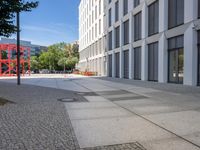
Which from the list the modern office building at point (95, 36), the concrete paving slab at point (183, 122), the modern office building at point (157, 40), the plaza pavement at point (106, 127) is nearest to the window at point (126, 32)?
the modern office building at point (157, 40)

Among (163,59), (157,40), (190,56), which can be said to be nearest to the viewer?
(190,56)

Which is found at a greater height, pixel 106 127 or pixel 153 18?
pixel 153 18

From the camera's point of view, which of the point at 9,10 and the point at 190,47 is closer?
the point at 9,10

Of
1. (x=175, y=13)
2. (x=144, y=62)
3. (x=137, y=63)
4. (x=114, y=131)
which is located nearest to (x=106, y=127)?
(x=114, y=131)

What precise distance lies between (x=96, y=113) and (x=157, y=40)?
16.8 m

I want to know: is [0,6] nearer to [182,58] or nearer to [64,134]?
[64,134]

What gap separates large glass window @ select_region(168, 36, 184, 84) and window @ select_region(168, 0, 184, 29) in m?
1.28

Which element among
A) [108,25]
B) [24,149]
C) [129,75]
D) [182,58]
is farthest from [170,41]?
[108,25]

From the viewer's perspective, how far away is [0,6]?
10844 mm

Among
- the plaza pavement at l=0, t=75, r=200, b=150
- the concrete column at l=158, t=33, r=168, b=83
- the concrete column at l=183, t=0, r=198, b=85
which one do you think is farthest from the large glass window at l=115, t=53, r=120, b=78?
the plaza pavement at l=0, t=75, r=200, b=150

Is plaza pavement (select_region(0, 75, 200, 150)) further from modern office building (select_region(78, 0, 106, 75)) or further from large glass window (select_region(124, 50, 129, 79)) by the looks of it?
modern office building (select_region(78, 0, 106, 75))

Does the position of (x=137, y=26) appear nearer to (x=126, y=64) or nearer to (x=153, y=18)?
(x=153, y=18)

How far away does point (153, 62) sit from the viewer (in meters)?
25.3

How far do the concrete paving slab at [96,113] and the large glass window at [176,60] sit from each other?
12.6 meters
